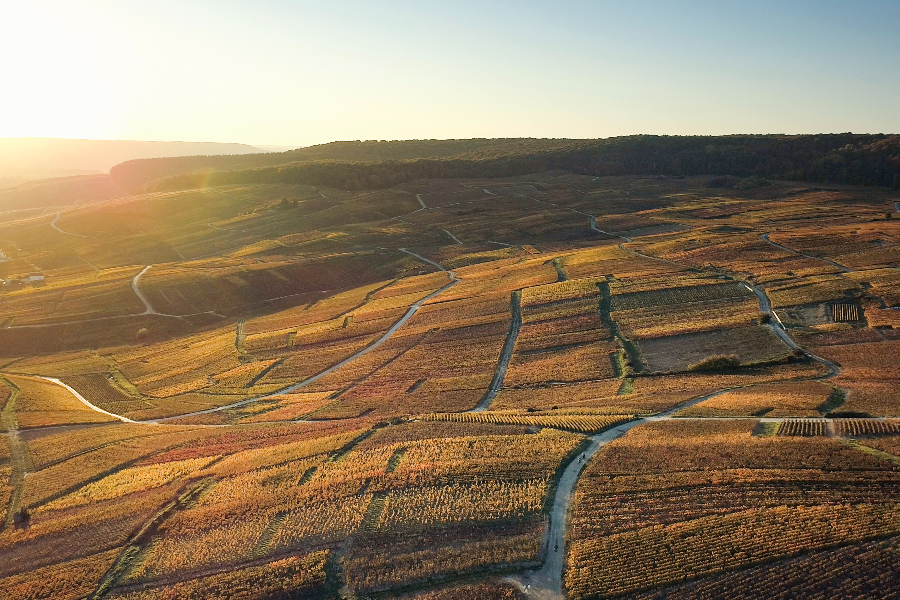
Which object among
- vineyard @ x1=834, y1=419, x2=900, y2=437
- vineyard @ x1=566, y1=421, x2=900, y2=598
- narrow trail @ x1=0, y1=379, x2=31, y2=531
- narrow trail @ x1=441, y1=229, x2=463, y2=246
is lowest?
narrow trail @ x1=0, y1=379, x2=31, y2=531

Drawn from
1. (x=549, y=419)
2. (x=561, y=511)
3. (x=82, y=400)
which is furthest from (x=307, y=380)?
(x=561, y=511)

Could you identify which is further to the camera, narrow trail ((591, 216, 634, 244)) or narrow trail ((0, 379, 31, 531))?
narrow trail ((591, 216, 634, 244))

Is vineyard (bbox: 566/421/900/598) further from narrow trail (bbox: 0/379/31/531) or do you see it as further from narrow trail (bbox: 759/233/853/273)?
narrow trail (bbox: 759/233/853/273)

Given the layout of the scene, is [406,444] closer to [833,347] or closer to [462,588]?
[462,588]

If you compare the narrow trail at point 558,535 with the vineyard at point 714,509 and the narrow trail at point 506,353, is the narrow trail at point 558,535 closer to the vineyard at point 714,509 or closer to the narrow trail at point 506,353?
the vineyard at point 714,509

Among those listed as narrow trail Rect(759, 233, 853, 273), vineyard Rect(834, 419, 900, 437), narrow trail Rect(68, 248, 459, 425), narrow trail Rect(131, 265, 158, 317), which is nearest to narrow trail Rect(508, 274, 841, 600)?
vineyard Rect(834, 419, 900, 437)

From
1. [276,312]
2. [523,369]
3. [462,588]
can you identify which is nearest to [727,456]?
[462,588]
